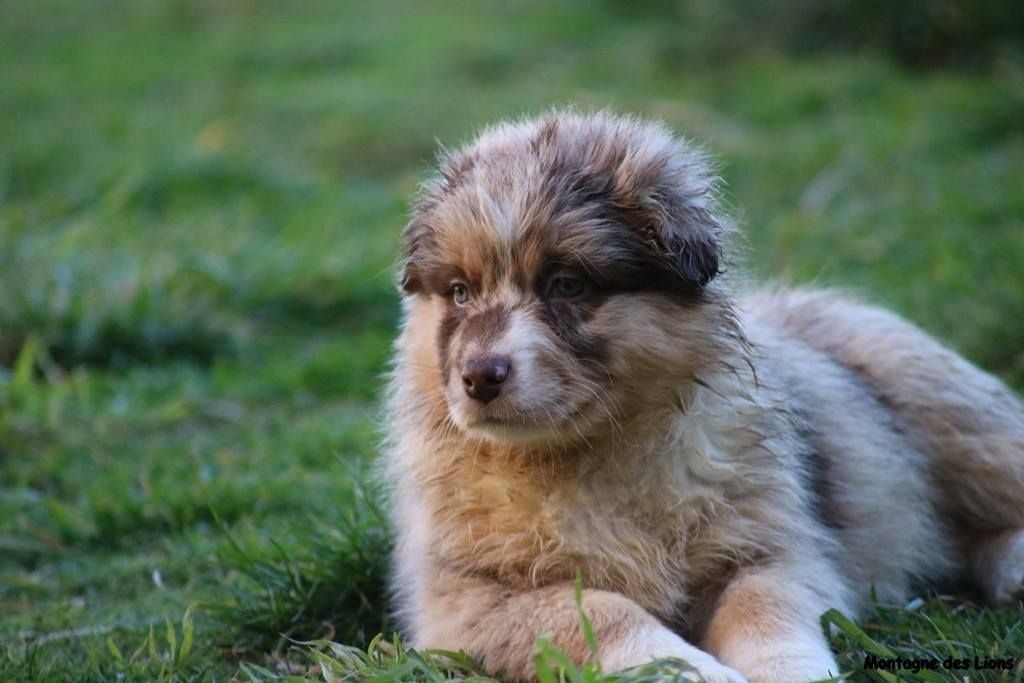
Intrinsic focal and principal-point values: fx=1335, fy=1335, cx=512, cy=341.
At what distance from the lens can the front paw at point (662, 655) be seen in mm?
3615

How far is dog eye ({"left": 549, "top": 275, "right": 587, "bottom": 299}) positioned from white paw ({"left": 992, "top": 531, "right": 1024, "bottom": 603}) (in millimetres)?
1862

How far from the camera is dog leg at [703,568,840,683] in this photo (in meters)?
3.74

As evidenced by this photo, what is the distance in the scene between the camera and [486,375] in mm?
3887

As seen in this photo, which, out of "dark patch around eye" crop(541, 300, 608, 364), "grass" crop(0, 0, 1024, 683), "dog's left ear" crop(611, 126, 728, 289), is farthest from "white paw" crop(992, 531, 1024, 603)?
"dark patch around eye" crop(541, 300, 608, 364)

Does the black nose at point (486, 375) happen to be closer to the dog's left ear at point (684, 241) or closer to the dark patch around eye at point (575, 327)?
the dark patch around eye at point (575, 327)

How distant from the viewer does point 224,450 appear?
22.1 feet

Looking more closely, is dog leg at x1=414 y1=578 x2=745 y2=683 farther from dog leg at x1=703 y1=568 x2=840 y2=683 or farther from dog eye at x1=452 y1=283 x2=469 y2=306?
dog eye at x1=452 y1=283 x2=469 y2=306

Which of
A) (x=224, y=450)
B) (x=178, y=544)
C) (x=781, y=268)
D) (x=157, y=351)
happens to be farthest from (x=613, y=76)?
(x=178, y=544)

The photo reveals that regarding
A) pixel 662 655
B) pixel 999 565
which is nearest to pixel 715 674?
pixel 662 655

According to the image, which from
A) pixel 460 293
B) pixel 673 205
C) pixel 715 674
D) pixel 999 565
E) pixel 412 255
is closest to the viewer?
pixel 715 674

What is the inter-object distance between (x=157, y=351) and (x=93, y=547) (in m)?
2.38

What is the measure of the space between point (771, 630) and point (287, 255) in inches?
231

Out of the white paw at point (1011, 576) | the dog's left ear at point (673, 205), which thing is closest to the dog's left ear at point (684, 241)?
the dog's left ear at point (673, 205)

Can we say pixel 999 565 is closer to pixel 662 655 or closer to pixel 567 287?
pixel 662 655
